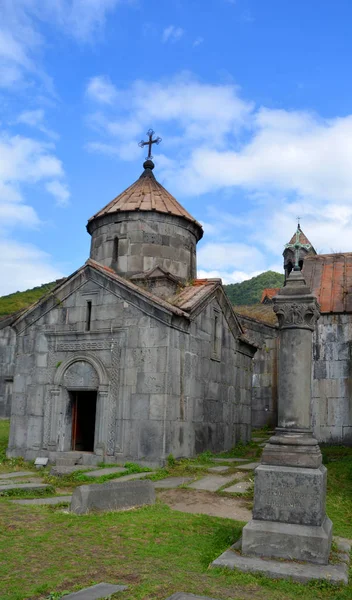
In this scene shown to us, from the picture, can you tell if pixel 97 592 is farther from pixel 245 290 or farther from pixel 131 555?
pixel 245 290

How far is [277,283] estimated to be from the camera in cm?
6372

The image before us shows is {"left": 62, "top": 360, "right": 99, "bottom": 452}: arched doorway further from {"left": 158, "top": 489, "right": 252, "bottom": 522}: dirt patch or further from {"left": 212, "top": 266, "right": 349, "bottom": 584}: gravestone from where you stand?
{"left": 212, "top": 266, "right": 349, "bottom": 584}: gravestone

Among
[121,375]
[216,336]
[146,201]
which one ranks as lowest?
[121,375]

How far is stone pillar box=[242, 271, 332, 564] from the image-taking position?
15.9 ft

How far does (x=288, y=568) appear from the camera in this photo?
14.9 feet

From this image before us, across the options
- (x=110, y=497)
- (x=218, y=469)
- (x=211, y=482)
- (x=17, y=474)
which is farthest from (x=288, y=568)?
(x=17, y=474)

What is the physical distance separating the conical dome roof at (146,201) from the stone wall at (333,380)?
4.51m

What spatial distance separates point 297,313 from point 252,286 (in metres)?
58.9

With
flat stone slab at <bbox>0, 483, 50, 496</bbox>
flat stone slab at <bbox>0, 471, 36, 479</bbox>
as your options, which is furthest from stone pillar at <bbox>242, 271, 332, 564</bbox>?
flat stone slab at <bbox>0, 471, 36, 479</bbox>

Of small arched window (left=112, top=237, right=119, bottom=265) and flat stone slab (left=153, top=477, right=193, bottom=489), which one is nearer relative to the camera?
flat stone slab (left=153, top=477, right=193, bottom=489)

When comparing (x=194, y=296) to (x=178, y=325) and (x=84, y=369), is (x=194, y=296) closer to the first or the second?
(x=178, y=325)

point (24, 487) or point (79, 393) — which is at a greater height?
point (79, 393)

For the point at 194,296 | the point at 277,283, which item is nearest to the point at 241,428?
the point at 194,296

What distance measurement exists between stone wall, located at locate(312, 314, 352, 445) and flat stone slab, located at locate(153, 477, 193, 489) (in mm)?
4368
